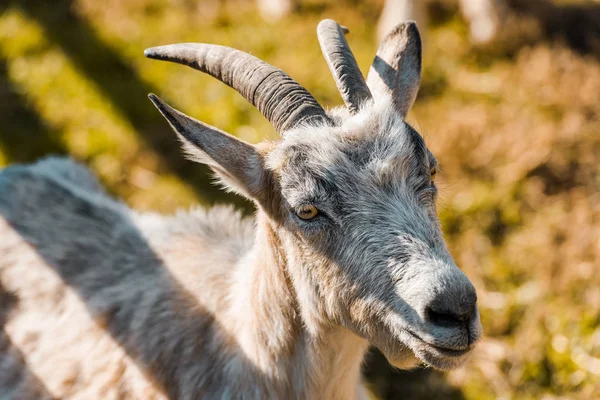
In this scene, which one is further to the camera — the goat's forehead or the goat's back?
the goat's back

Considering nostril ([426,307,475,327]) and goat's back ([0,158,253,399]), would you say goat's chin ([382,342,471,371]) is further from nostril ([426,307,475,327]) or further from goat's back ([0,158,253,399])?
goat's back ([0,158,253,399])

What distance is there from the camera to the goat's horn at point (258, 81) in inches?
131

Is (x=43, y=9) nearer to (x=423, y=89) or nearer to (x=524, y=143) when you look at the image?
(x=423, y=89)

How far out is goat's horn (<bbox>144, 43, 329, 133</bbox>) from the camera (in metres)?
3.33

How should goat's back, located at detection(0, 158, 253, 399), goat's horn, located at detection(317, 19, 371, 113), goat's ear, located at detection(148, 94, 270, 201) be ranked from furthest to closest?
goat's back, located at detection(0, 158, 253, 399) → goat's horn, located at detection(317, 19, 371, 113) → goat's ear, located at detection(148, 94, 270, 201)

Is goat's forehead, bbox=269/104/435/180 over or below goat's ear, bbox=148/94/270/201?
below

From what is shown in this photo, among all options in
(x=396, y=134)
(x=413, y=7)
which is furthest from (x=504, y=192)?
(x=396, y=134)

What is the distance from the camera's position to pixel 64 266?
436 centimetres

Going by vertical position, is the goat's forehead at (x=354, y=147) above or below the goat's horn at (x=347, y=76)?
below

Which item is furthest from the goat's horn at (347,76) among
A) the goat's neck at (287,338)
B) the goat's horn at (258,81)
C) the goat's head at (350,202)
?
the goat's neck at (287,338)

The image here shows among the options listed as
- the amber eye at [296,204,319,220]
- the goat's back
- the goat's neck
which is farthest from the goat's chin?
the goat's back

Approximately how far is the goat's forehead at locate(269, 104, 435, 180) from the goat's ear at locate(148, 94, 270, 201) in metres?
0.14

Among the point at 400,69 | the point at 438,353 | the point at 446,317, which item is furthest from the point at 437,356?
the point at 400,69

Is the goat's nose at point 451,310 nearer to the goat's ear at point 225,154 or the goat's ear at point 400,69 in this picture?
the goat's ear at point 225,154
